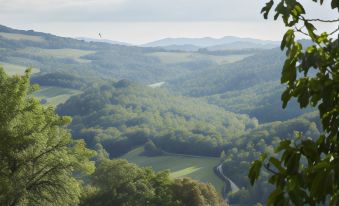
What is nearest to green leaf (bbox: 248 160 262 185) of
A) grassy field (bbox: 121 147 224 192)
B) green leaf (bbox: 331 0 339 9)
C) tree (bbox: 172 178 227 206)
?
green leaf (bbox: 331 0 339 9)

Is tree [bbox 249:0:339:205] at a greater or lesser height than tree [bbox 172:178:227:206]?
greater

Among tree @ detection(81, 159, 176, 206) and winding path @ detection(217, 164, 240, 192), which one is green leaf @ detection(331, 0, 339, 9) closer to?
tree @ detection(81, 159, 176, 206)

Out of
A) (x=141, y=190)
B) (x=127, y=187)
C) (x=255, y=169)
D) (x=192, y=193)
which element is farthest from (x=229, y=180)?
(x=255, y=169)

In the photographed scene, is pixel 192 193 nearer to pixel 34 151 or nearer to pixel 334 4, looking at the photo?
pixel 34 151

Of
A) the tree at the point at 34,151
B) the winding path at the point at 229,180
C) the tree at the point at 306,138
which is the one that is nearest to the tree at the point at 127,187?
the tree at the point at 34,151

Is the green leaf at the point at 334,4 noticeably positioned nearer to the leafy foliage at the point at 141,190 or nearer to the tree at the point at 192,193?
the leafy foliage at the point at 141,190

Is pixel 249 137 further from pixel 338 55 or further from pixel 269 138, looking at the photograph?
pixel 338 55

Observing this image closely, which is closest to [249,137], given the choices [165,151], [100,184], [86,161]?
[165,151]
